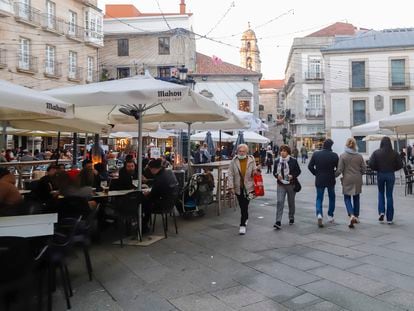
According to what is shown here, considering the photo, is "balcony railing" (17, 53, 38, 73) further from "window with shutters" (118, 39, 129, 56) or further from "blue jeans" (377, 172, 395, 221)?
"blue jeans" (377, 172, 395, 221)

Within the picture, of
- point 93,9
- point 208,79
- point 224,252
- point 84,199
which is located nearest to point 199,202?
point 224,252

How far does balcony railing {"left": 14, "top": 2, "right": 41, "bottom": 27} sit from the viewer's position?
2478 cm

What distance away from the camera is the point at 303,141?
162 ft

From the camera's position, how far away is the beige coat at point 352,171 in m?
7.72

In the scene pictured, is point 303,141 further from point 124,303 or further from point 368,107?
point 124,303

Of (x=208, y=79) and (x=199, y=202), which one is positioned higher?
(x=208, y=79)

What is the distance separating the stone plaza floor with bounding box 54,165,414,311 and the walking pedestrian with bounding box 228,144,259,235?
0.49 m

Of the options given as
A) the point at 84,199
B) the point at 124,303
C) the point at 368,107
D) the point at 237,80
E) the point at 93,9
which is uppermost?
the point at 93,9

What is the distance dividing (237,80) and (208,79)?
320cm

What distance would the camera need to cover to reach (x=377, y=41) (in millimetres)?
37938

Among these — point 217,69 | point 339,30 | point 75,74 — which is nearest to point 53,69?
point 75,74

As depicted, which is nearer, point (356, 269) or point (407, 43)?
point (356, 269)

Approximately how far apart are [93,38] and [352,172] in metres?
27.8

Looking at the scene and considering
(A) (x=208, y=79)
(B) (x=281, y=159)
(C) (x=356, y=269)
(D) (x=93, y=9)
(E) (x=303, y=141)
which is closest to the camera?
(C) (x=356, y=269)
